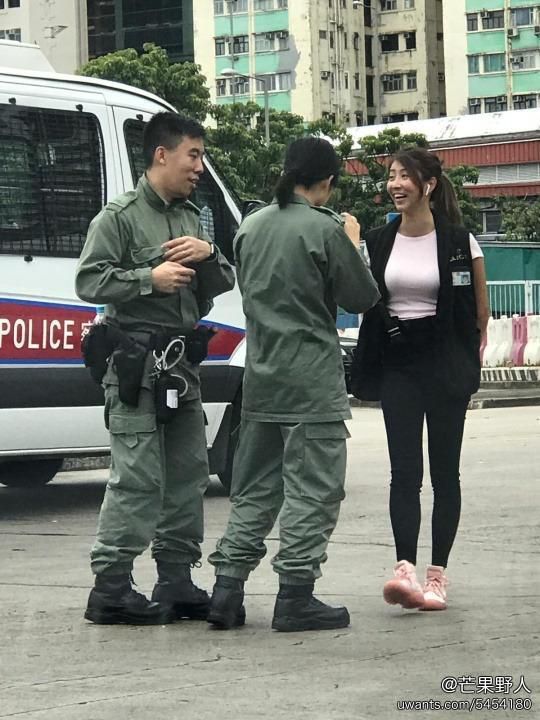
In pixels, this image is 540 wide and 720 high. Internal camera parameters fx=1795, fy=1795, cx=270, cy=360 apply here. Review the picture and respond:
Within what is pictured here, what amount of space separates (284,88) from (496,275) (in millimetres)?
65453

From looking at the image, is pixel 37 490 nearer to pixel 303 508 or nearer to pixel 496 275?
pixel 303 508

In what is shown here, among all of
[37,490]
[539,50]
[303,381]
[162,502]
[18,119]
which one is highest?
[539,50]

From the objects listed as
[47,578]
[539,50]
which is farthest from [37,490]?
[539,50]

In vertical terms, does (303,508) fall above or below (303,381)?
below

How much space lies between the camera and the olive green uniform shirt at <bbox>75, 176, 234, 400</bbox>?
6.44m

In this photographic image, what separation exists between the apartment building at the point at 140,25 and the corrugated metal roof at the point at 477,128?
24.5m

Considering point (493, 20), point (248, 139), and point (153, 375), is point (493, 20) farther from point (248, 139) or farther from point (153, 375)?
point (153, 375)

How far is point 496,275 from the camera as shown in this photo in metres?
34.3

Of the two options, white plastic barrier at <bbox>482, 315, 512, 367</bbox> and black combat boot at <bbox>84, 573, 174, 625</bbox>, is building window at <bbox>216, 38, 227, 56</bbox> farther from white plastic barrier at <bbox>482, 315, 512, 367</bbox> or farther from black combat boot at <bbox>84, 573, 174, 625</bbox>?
black combat boot at <bbox>84, 573, 174, 625</bbox>

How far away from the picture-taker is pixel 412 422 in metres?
6.80

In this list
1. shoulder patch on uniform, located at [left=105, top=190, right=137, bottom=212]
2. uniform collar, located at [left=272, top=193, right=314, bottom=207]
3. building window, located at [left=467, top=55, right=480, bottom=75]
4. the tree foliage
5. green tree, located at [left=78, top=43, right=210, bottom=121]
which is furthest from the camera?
building window, located at [left=467, top=55, right=480, bottom=75]

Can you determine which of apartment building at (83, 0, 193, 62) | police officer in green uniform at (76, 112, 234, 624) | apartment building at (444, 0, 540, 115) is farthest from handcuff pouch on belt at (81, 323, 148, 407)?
apartment building at (83, 0, 193, 62)

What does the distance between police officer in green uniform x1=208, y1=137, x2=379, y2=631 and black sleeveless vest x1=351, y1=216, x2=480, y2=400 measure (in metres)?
0.41

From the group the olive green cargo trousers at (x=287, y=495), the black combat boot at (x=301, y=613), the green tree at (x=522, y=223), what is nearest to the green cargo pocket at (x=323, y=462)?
the olive green cargo trousers at (x=287, y=495)
